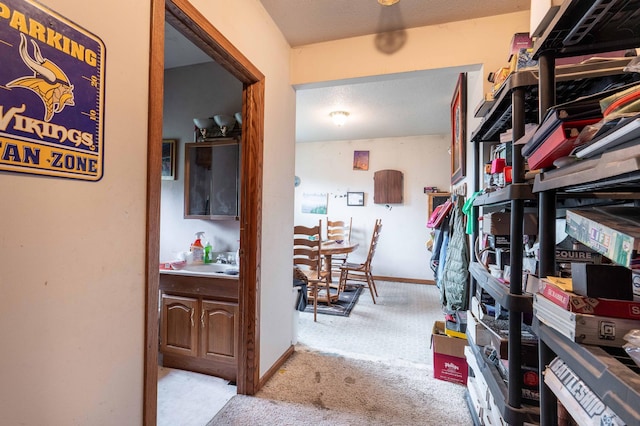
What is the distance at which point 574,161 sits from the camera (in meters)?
0.67

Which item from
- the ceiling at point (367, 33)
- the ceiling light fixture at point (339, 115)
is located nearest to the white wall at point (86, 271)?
the ceiling at point (367, 33)

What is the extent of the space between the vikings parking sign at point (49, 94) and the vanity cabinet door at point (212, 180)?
146cm

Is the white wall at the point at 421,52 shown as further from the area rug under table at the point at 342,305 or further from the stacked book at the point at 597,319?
the area rug under table at the point at 342,305

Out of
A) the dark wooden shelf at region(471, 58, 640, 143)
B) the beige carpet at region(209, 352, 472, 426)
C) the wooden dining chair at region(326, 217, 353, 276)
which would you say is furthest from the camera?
the wooden dining chair at region(326, 217, 353, 276)

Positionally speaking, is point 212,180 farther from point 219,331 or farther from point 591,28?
point 591,28

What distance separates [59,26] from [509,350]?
172 centimetres

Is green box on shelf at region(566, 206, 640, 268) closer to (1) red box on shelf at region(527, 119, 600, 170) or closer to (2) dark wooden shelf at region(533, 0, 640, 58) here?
(1) red box on shelf at region(527, 119, 600, 170)

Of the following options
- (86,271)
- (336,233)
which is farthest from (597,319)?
(336,233)

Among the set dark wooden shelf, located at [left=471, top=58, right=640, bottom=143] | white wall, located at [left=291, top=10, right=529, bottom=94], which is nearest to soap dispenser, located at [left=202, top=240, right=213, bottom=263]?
white wall, located at [left=291, top=10, right=529, bottom=94]

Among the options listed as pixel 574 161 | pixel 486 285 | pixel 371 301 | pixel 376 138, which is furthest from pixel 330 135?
pixel 574 161

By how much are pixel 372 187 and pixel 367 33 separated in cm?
343

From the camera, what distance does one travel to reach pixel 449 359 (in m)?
2.01

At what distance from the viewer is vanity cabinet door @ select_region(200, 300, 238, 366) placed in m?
1.97

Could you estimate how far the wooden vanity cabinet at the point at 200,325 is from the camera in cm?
198
